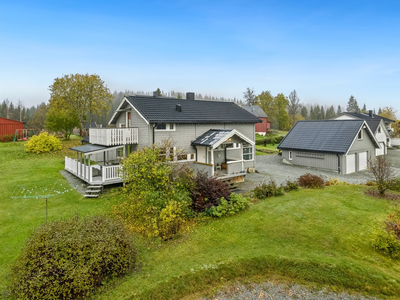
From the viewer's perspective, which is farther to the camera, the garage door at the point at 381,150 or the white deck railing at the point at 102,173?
the garage door at the point at 381,150

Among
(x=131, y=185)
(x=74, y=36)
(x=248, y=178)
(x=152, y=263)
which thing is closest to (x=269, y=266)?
(x=152, y=263)

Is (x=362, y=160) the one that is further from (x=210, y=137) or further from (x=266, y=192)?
(x=210, y=137)

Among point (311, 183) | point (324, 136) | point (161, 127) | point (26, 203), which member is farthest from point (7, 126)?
point (324, 136)

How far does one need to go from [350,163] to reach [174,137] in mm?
17269

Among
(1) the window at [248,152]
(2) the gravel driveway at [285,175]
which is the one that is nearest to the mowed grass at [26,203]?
(2) the gravel driveway at [285,175]

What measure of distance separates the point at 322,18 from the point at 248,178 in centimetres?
1733

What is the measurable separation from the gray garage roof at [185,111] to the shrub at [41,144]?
1039 centimetres

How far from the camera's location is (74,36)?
22.3m

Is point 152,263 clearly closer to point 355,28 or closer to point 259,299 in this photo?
point 259,299

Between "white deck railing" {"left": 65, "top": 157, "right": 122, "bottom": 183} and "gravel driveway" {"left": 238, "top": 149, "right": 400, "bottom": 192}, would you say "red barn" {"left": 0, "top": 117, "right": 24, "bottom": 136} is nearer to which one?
"white deck railing" {"left": 65, "top": 157, "right": 122, "bottom": 183}

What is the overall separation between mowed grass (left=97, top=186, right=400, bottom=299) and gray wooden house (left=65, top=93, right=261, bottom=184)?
705 cm

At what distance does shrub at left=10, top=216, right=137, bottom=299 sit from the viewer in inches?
215

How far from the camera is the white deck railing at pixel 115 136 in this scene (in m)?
16.3

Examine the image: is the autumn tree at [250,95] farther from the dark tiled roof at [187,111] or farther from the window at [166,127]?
the window at [166,127]
